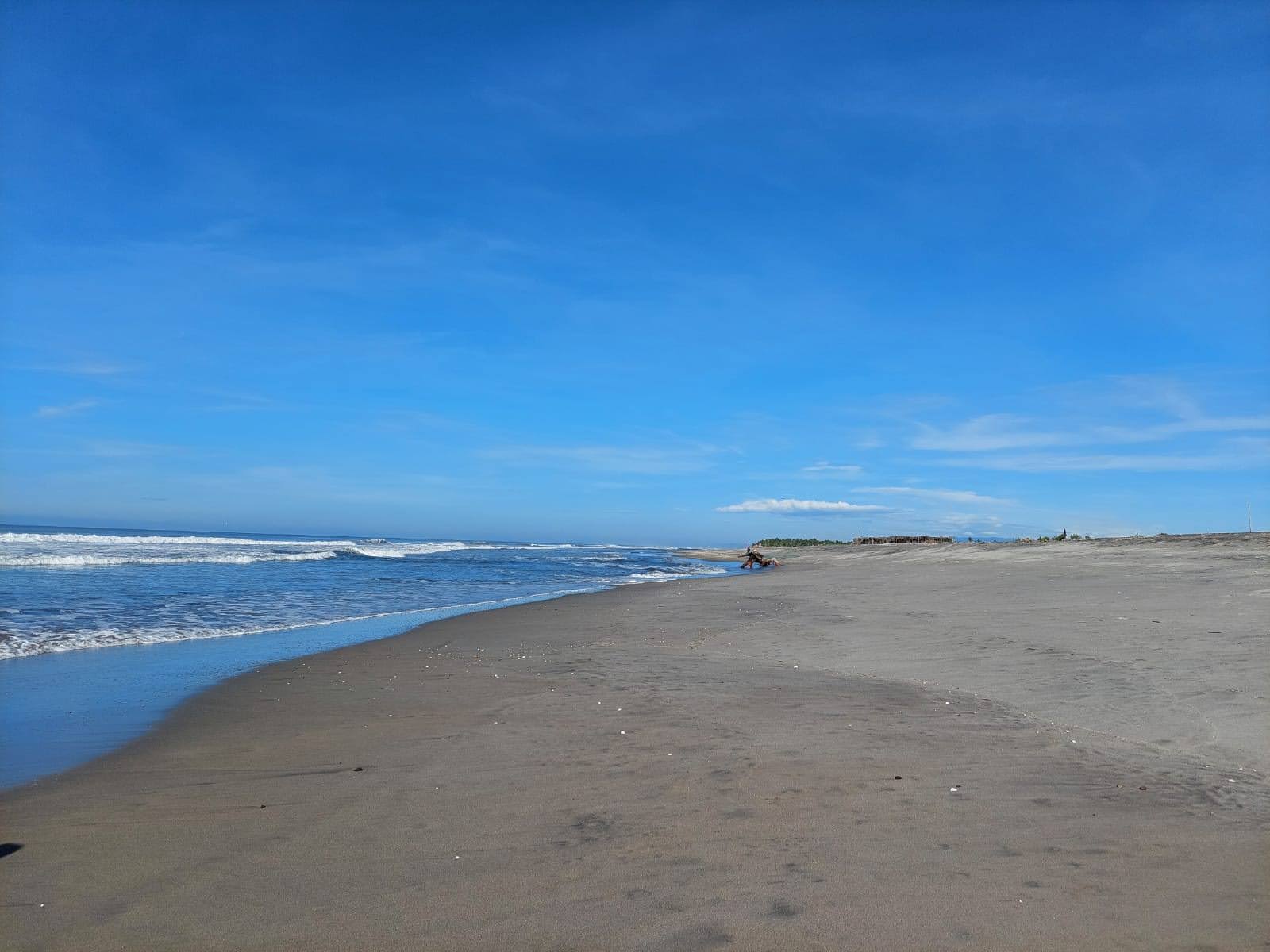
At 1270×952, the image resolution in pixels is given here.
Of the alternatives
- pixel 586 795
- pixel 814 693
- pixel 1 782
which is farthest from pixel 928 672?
pixel 1 782

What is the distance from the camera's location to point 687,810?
16.5ft

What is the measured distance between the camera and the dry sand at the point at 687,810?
3645 mm

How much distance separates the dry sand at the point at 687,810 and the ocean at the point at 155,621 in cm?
82

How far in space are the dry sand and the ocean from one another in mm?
820

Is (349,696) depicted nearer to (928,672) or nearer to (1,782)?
(1,782)

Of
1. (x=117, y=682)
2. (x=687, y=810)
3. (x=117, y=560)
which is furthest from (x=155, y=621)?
(x=117, y=560)

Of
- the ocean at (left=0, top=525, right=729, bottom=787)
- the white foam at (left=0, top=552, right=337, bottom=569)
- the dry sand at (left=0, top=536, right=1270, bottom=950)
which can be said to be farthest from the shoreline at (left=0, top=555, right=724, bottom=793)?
the white foam at (left=0, top=552, right=337, bottom=569)

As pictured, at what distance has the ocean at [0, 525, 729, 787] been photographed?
7734 mm

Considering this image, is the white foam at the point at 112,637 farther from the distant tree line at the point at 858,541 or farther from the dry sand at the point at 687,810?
the distant tree line at the point at 858,541

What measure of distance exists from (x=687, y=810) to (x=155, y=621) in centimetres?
1366

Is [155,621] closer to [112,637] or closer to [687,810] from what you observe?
[112,637]

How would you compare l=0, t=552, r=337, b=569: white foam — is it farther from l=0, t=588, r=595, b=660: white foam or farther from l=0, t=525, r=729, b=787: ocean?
l=0, t=588, r=595, b=660: white foam

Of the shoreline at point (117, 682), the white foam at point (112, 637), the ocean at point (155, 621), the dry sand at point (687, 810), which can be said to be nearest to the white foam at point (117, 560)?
the ocean at point (155, 621)

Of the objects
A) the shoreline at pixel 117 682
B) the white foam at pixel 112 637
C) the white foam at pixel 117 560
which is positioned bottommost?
the shoreline at pixel 117 682
